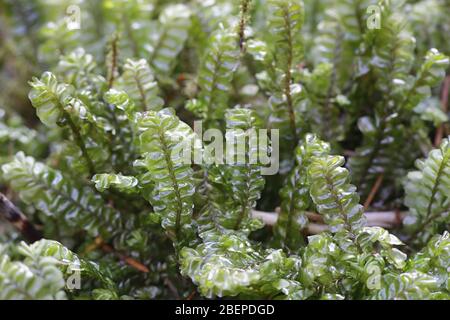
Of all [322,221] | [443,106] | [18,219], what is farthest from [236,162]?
[443,106]

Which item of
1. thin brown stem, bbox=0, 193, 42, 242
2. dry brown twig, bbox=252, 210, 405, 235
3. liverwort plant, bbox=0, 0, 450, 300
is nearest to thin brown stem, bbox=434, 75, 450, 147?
liverwort plant, bbox=0, 0, 450, 300

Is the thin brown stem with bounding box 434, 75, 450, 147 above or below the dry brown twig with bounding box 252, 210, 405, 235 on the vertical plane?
above

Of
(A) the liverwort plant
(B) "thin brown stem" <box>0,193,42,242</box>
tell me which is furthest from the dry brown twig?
(B) "thin brown stem" <box>0,193,42,242</box>

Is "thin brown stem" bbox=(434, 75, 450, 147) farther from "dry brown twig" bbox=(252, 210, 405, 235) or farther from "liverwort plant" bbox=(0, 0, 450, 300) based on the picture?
"dry brown twig" bbox=(252, 210, 405, 235)

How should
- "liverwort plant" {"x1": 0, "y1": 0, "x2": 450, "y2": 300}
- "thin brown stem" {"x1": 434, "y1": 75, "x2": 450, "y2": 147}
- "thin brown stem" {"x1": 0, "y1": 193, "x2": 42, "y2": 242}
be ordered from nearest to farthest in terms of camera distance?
"liverwort plant" {"x1": 0, "y1": 0, "x2": 450, "y2": 300}
"thin brown stem" {"x1": 0, "y1": 193, "x2": 42, "y2": 242}
"thin brown stem" {"x1": 434, "y1": 75, "x2": 450, "y2": 147}

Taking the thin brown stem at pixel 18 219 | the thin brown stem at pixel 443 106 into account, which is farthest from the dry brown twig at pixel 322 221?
the thin brown stem at pixel 18 219

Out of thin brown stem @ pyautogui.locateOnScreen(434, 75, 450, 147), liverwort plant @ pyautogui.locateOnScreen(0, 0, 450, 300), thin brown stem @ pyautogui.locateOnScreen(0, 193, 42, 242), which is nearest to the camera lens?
liverwort plant @ pyautogui.locateOnScreen(0, 0, 450, 300)

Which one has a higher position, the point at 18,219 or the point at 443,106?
the point at 443,106

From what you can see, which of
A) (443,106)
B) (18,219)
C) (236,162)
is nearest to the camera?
(236,162)

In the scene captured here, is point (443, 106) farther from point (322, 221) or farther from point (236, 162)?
point (236, 162)

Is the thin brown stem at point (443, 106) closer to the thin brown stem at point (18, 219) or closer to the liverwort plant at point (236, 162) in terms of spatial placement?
the liverwort plant at point (236, 162)

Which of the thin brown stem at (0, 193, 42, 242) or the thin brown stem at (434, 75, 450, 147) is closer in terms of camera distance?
the thin brown stem at (0, 193, 42, 242)
